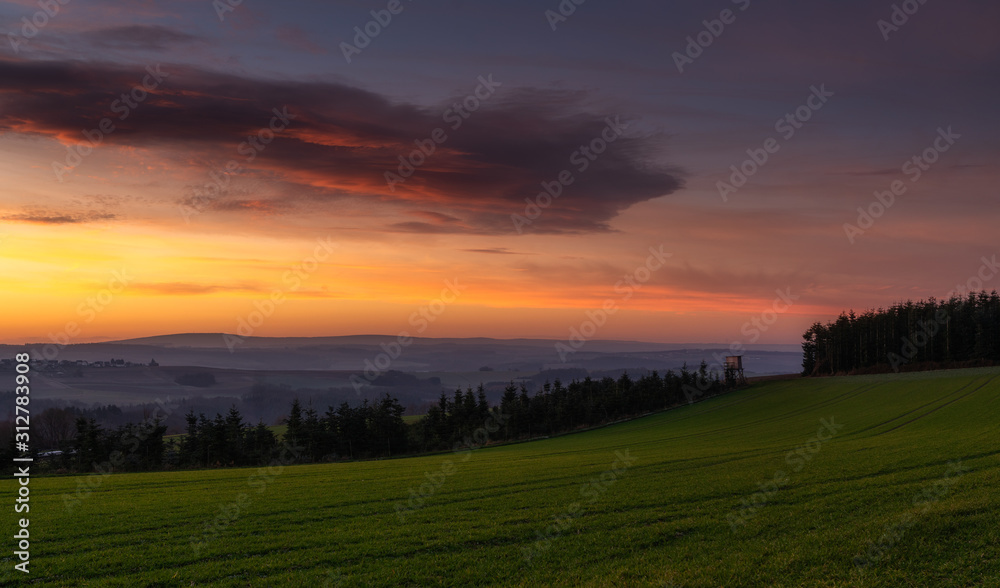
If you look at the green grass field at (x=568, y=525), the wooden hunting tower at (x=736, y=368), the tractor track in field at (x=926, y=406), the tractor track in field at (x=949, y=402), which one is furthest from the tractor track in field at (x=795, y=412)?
the wooden hunting tower at (x=736, y=368)

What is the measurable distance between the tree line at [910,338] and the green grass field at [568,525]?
95958mm

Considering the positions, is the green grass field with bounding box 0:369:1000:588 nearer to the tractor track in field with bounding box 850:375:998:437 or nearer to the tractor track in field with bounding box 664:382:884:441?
the tractor track in field with bounding box 850:375:998:437

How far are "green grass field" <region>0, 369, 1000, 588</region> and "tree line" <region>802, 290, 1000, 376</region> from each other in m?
96.0

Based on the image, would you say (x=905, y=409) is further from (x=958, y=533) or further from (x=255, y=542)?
(x=255, y=542)

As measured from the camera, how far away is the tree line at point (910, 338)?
114 meters

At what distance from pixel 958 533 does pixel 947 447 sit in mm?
22922

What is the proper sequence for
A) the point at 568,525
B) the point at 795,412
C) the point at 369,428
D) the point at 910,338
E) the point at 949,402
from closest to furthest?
the point at 568,525, the point at 949,402, the point at 795,412, the point at 369,428, the point at 910,338

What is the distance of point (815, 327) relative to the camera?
154375mm

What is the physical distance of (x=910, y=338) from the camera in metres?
129

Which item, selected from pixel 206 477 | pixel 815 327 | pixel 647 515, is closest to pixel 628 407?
pixel 815 327

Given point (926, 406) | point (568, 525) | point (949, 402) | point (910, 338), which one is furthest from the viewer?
point (910, 338)

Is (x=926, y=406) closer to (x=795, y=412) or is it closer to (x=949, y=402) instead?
(x=949, y=402)

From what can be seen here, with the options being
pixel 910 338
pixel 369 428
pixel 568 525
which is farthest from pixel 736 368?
pixel 568 525

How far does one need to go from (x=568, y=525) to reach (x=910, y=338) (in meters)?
142
